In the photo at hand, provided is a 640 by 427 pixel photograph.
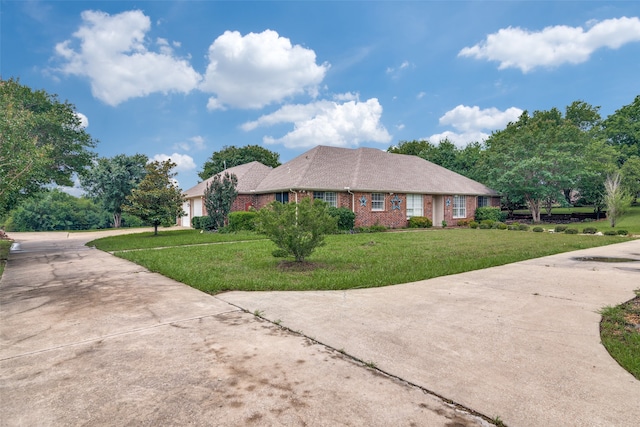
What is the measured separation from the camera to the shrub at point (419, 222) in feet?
80.4

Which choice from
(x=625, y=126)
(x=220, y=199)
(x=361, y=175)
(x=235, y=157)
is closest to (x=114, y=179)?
(x=235, y=157)

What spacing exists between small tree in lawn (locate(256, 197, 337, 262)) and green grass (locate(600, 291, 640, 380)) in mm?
5826

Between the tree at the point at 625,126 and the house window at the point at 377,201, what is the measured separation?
35790 mm

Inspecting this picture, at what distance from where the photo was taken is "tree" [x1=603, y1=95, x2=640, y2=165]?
41.8 meters

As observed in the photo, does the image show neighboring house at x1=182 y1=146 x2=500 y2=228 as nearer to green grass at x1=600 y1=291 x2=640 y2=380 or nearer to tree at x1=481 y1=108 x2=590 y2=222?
tree at x1=481 y1=108 x2=590 y2=222

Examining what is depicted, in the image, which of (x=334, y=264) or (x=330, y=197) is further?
(x=330, y=197)

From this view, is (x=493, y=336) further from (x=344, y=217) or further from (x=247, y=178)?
(x=247, y=178)

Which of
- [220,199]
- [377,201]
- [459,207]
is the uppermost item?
[220,199]

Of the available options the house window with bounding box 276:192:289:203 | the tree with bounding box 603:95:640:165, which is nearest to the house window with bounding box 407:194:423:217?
the house window with bounding box 276:192:289:203

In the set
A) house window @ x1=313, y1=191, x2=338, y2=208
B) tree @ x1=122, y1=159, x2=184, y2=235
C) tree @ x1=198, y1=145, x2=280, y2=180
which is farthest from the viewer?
tree @ x1=198, y1=145, x2=280, y2=180

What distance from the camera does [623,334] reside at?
4.24m

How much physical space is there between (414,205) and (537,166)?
11911 mm

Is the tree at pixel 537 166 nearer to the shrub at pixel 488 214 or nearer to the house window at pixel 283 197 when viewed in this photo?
the shrub at pixel 488 214

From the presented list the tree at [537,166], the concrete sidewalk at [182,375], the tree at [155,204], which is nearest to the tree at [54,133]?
the tree at [155,204]
